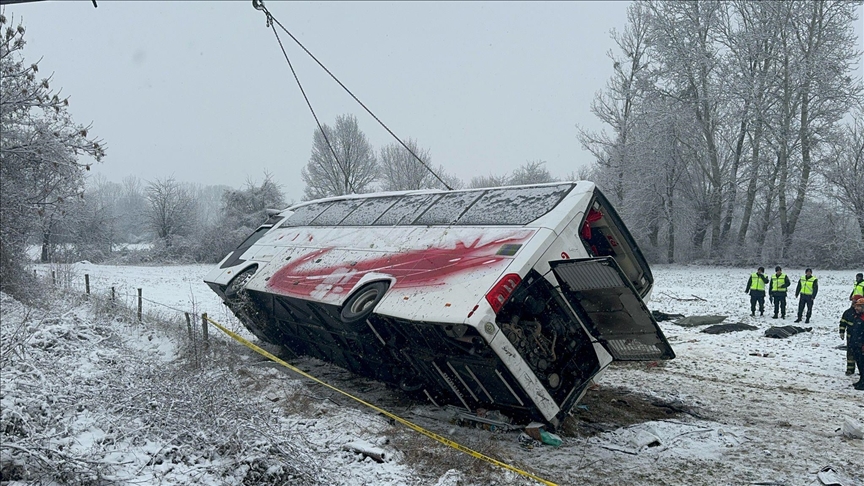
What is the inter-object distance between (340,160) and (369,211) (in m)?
29.6

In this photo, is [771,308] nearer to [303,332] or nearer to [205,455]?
[303,332]

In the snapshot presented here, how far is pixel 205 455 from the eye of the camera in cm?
464

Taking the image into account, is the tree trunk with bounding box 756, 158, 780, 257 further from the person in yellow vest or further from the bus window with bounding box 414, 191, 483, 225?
the bus window with bounding box 414, 191, 483, 225

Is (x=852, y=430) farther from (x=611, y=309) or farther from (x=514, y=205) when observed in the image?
(x=514, y=205)

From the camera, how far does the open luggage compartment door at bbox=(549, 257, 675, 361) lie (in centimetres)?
539

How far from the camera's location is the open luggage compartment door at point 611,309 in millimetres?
5391

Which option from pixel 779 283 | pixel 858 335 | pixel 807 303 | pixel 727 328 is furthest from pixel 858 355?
pixel 779 283

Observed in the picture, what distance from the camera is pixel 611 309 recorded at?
5.81 metres

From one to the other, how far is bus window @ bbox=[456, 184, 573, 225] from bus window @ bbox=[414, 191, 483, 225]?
14 cm

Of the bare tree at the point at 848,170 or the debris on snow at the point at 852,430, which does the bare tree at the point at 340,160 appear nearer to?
the bare tree at the point at 848,170

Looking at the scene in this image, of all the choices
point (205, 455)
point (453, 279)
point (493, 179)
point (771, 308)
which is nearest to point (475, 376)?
point (453, 279)

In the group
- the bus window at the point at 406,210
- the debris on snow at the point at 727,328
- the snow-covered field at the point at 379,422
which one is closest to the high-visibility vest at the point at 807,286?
the debris on snow at the point at 727,328

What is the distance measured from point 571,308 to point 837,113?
24884 millimetres

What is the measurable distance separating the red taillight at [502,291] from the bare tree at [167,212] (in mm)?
40389
